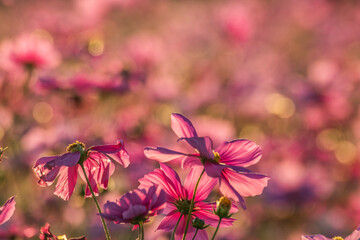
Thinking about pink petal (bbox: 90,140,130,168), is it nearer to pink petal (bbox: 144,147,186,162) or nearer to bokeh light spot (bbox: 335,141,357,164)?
pink petal (bbox: 144,147,186,162)

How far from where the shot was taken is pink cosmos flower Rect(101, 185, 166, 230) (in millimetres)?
593

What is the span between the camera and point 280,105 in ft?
9.08

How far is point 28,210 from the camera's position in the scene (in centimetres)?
143

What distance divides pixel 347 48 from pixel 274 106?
1.90 meters

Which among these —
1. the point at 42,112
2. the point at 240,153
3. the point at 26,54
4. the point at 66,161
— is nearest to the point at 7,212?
the point at 66,161

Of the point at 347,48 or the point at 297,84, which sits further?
the point at 347,48

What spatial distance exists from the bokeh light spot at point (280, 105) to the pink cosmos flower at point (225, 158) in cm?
200

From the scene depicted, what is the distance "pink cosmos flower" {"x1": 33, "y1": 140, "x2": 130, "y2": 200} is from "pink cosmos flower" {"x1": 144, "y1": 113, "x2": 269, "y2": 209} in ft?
0.18

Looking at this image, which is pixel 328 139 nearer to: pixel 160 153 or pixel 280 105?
pixel 280 105

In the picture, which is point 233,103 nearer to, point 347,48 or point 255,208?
point 255,208

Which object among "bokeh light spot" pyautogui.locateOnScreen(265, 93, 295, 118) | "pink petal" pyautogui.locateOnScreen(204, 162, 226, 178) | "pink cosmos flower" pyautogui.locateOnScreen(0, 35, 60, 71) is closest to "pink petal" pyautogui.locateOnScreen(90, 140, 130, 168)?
"pink petal" pyautogui.locateOnScreen(204, 162, 226, 178)

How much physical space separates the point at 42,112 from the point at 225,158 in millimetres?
1585

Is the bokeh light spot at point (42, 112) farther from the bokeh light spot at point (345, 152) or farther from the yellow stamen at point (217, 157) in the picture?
the yellow stamen at point (217, 157)

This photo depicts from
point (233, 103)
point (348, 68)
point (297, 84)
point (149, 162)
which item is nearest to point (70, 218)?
point (149, 162)
